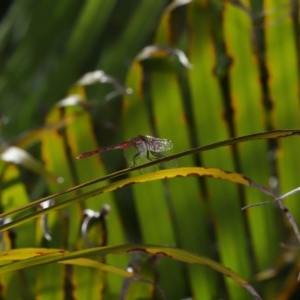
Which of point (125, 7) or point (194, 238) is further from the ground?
point (125, 7)

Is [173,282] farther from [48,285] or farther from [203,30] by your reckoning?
[203,30]

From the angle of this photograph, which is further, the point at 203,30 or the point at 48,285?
the point at 203,30

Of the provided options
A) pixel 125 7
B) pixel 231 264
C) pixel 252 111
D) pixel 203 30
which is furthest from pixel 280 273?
pixel 125 7

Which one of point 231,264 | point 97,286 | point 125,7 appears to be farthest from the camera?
point 125,7

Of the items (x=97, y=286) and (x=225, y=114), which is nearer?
(x=97, y=286)

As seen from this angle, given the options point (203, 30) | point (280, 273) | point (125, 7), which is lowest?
point (280, 273)

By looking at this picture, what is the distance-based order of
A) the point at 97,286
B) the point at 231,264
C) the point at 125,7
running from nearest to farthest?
1. the point at 97,286
2. the point at 231,264
3. the point at 125,7

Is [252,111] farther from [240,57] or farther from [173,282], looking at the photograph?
[173,282]

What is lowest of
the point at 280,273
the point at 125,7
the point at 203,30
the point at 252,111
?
the point at 280,273

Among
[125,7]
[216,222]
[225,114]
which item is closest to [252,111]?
[225,114]
